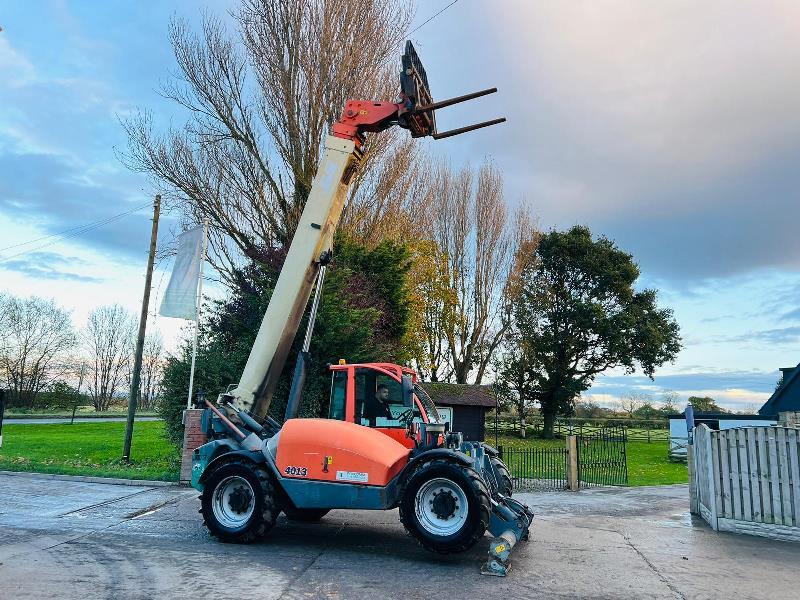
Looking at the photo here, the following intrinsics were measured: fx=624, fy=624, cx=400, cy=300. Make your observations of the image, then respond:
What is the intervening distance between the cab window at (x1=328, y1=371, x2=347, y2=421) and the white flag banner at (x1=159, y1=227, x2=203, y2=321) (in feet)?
22.0

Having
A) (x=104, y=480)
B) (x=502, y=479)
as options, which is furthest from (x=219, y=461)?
(x=104, y=480)

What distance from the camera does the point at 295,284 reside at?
9.79 meters

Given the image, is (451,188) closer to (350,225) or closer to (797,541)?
(350,225)

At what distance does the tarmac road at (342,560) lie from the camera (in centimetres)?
596

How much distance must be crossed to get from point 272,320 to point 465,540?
453cm

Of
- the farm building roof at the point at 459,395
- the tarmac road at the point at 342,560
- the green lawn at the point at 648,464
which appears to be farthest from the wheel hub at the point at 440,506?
the farm building roof at the point at 459,395

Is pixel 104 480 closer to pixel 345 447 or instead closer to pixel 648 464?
pixel 345 447

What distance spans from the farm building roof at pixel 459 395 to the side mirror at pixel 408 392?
1787 cm

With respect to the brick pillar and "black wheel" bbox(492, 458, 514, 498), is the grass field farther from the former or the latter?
A: "black wheel" bbox(492, 458, 514, 498)

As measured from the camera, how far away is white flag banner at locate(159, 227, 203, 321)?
14.2 metres

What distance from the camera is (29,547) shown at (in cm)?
718

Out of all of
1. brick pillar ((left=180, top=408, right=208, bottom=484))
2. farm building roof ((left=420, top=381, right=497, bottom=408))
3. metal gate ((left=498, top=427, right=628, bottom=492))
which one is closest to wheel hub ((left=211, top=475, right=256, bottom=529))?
brick pillar ((left=180, top=408, right=208, bottom=484))

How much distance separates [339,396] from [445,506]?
7.16 ft

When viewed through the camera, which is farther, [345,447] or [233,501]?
[233,501]
